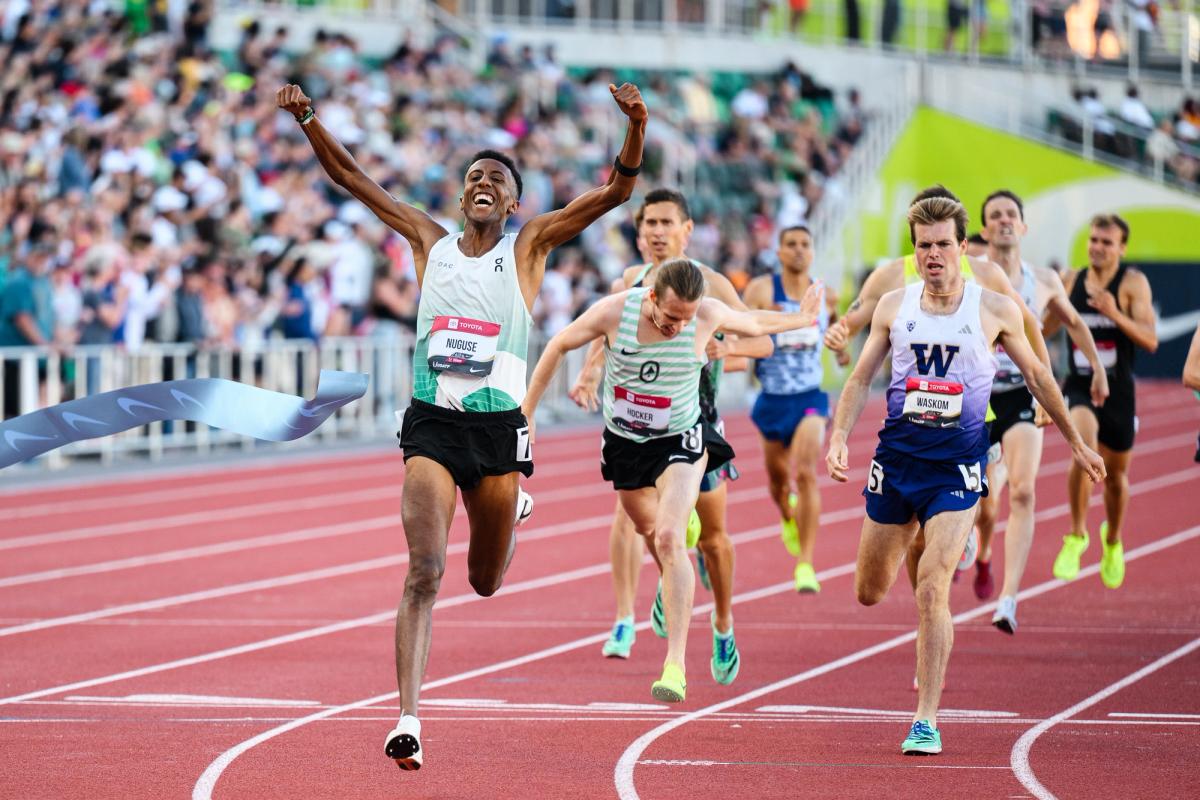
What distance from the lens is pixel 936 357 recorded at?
26.9ft

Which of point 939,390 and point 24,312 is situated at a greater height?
point 939,390

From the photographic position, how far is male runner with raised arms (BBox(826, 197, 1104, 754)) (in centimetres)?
817

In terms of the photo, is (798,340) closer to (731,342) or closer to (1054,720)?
(731,342)

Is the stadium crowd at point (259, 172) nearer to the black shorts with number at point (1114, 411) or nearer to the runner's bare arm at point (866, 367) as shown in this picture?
the black shorts with number at point (1114, 411)

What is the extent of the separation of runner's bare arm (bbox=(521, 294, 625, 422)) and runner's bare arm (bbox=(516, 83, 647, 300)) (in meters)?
1.19

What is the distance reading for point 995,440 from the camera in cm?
1151

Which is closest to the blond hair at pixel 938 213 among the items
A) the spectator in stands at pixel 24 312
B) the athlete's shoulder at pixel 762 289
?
the athlete's shoulder at pixel 762 289

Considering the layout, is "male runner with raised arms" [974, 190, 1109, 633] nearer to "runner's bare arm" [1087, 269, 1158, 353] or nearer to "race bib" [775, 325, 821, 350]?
"runner's bare arm" [1087, 269, 1158, 353]

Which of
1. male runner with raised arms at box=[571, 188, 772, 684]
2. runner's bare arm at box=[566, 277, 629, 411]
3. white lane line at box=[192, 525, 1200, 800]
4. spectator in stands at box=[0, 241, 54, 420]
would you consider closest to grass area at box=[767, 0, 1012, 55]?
spectator in stands at box=[0, 241, 54, 420]

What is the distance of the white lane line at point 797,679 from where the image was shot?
736 centimetres

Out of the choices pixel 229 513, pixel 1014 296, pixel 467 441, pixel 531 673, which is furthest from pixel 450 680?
pixel 229 513

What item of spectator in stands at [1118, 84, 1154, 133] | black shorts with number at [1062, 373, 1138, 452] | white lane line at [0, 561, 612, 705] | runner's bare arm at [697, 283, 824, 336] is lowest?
white lane line at [0, 561, 612, 705]

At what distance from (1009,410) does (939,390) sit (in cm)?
331

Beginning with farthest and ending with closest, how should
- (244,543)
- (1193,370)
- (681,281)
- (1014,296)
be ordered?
(244,543), (1193,370), (1014,296), (681,281)
